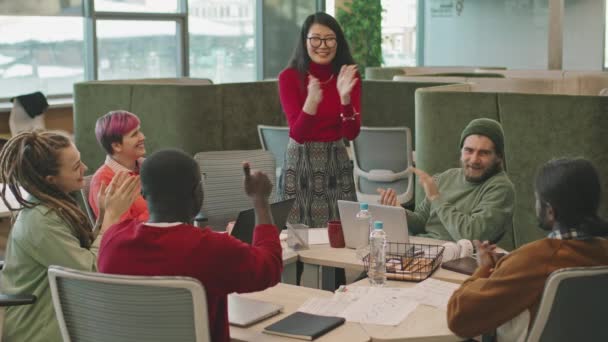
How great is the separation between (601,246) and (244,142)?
443 cm

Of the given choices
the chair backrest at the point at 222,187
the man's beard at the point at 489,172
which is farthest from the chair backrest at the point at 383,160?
the man's beard at the point at 489,172

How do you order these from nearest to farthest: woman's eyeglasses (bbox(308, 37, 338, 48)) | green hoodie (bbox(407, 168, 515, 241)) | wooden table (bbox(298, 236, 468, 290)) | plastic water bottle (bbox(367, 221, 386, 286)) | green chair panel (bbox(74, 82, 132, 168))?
plastic water bottle (bbox(367, 221, 386, 286))
wooden table (bbox(298, 236, 468, 290))
green hoodie (bbox(407, 168, 515, 241))
woman's eyeglasses (bbox(308, 37, 338, 48))
green chair panel (bbox(74, 82, 132, 168))

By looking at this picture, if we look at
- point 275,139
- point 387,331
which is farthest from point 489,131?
point 275,139

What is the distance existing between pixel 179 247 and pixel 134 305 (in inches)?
7.4

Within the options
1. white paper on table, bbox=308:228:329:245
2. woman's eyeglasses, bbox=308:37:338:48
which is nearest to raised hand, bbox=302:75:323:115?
woman's eyeglasses, bbox=308:37:338:48

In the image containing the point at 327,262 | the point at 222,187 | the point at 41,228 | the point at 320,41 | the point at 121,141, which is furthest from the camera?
the point at 222,187

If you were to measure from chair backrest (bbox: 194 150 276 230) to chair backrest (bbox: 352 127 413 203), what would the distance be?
4.88 ft

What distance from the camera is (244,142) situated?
6590mm

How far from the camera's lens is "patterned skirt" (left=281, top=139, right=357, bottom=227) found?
Result: 4.37m

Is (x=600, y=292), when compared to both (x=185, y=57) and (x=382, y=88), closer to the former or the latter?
(x=382, y=88)

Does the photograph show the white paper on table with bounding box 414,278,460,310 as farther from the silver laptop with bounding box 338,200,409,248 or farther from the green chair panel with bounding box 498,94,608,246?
the green chair panel with bounding box 498,94,608,246

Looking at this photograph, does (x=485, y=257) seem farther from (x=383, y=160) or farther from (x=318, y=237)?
(x=383, y=160)

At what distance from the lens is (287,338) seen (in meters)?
2.42

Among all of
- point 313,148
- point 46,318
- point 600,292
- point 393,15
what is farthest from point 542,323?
point 393,15
